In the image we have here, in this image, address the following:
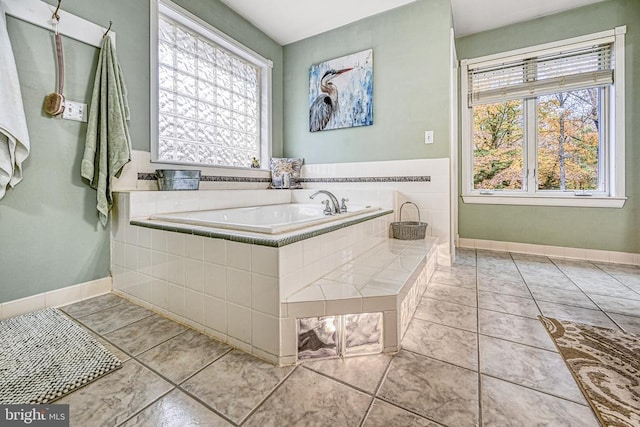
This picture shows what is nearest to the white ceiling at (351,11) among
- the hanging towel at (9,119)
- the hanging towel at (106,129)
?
the hanging towel at (106,129)

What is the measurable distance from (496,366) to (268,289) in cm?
98

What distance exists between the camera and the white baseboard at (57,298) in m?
1.56

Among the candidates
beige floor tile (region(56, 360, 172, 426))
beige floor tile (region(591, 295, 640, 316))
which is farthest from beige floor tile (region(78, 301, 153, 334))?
beige floor tile (region(591, 295, 640, 316))

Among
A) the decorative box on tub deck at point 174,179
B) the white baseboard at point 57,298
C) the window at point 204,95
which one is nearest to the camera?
the white baseboard at point 57,298

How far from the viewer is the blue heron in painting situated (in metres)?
3.10

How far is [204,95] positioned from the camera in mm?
2623

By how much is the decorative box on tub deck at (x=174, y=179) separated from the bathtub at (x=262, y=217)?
8.6 inches

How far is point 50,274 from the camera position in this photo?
169cm

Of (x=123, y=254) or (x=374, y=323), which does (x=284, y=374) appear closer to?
(x=374, y=323)

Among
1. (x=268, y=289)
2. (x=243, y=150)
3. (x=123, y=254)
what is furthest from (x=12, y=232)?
(x=243, y=150)

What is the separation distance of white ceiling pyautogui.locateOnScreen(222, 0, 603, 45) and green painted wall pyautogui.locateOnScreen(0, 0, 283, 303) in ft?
3.66

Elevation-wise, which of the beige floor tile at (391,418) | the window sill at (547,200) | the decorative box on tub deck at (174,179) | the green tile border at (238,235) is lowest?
the beige floor tile at (391,418)

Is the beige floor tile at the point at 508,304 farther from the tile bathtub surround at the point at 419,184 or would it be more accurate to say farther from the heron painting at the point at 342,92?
the heron painting at the point at 342,92

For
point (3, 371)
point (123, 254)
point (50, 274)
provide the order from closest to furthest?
point (3, 371) → point (50, 274) → point (123, 254)
